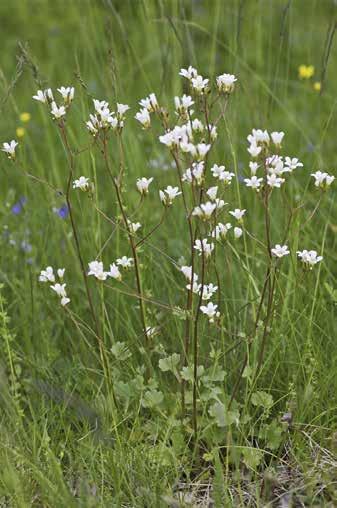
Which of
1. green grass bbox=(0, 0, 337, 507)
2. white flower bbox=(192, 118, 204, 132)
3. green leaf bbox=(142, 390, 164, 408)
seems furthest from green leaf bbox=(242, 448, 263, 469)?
white flower bbox=(192, 118, 204, 132)

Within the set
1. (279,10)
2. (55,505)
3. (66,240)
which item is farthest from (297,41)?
(55,505)

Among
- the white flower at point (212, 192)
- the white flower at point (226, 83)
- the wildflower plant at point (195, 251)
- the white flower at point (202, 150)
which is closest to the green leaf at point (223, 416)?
the wildflower plant at point (195, 251)

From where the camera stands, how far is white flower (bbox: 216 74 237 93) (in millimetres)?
1921

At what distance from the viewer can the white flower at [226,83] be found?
6.30 ft

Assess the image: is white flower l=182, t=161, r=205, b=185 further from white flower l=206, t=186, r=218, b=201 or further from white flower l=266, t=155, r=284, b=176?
white flower l=266, t=155, r=284, b=176

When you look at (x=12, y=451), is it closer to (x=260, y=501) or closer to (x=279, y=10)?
(x=260, y=501)

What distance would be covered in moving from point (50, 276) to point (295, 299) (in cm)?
64

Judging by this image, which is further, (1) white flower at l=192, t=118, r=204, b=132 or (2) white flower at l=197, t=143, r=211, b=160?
(1) white flower at l=192, t=118, r=204, b=132

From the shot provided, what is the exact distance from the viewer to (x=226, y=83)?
Answer: 6.33 ft

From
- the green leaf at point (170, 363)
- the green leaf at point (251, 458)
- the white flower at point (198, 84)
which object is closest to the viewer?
the white flower at point (198, 84)

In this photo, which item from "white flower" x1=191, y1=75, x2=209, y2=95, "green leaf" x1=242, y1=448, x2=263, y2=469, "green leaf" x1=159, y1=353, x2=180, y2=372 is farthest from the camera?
"green leaf" x1=159, y1=353, x2=180, y2=372

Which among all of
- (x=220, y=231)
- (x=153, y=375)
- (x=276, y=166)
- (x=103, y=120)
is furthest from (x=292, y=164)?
(x=153, y=375)

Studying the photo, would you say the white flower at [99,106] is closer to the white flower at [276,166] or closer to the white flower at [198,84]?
the white flower at [198,84]

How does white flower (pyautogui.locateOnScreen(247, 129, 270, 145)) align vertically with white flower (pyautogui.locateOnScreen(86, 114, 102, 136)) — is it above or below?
below
